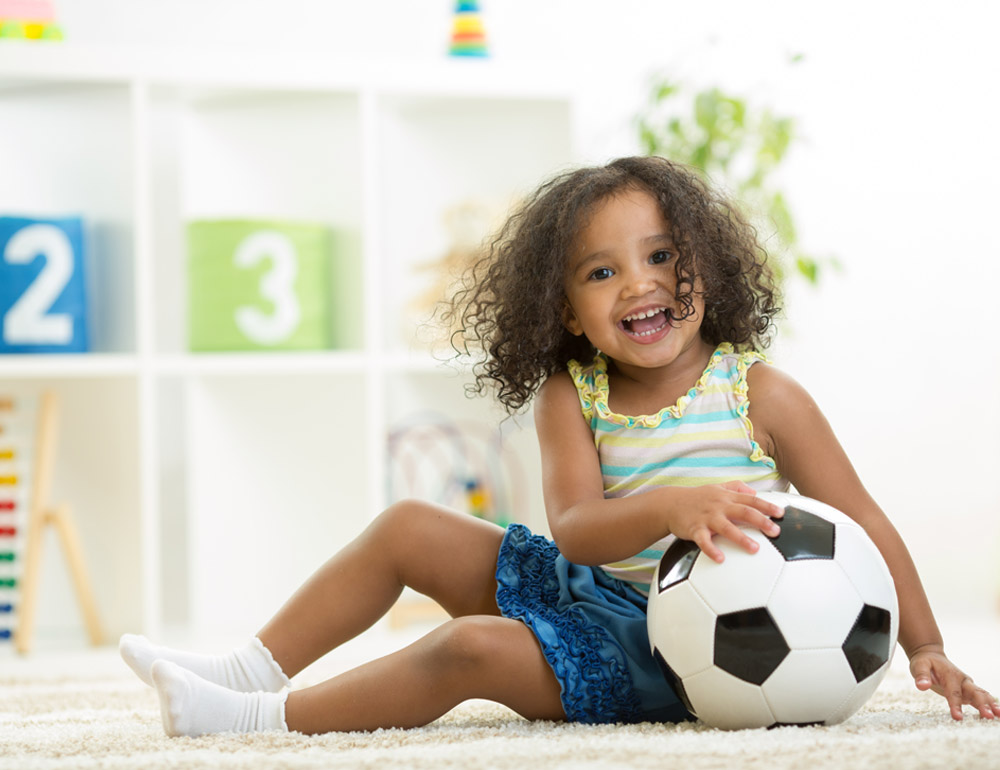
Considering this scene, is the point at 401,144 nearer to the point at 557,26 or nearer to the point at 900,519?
the point at 557,26

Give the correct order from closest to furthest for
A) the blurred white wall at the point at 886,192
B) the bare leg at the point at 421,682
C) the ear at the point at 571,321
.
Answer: the bare leg at the point at 421,682 < the ear at the point at 571,321 < the blurred white wall at the point at 886,192

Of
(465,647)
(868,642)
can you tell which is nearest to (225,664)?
(465,647)

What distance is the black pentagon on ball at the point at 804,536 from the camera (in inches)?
42.1

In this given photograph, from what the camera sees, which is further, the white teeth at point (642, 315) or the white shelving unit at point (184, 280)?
the white shelving unit at point (184, 280)

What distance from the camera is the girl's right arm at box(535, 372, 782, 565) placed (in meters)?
1.09

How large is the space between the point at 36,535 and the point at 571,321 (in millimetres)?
1374

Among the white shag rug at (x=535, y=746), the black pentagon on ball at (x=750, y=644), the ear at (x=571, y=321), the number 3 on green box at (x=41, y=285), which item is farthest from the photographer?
the number 3 on green box at (x=41, y=285)

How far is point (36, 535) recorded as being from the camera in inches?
91.8

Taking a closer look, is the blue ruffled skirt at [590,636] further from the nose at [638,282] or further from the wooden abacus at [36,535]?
the wooden abacus at [36,535]

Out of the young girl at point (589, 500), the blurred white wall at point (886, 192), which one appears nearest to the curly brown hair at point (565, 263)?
the young girl at point (589, 500)

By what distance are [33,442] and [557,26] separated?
1.49 metres

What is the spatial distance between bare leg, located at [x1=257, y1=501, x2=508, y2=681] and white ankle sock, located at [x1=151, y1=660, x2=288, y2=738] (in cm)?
14

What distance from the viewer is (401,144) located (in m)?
2.82

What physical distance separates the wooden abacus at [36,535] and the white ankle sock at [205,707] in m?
1.28
